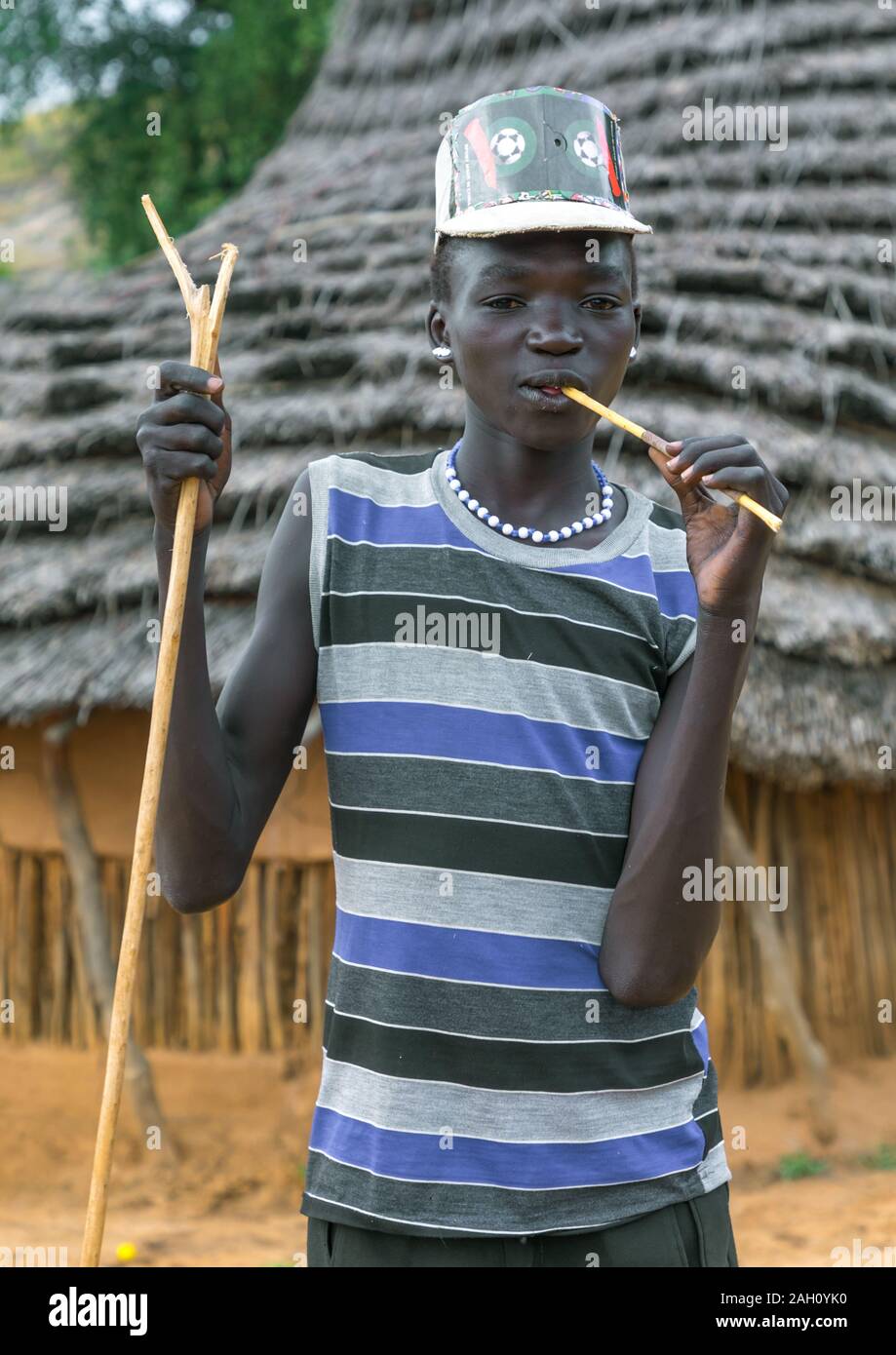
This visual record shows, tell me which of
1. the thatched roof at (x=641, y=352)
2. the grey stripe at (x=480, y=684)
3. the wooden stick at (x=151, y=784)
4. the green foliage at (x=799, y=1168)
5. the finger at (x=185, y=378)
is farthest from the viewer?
the green foliage at (x=799, y=1168)

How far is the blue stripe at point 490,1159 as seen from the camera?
1.46 metres

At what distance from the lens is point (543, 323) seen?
1549 millimetres

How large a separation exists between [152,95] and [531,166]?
1412 centimetres

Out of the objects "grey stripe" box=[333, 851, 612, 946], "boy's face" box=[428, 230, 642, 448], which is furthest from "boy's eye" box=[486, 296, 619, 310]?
"grey stripe" box=[333, 851, 612, 946]

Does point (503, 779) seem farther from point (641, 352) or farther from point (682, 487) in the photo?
point (641, 352)

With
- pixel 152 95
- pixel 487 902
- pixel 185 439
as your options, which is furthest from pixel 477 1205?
pixel 152 95

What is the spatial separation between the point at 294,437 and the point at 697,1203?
413 cm

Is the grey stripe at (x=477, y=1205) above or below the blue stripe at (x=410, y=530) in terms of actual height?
below

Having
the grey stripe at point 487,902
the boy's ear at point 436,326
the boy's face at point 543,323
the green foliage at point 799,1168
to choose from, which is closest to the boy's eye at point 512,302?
the boy's face at point 543,323

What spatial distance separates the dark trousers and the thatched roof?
10.6ft

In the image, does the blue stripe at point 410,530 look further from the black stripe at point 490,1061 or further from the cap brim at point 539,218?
the black stripe at point 490,1061

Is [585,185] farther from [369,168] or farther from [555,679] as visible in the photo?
[369,168]

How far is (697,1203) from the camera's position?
154cm
